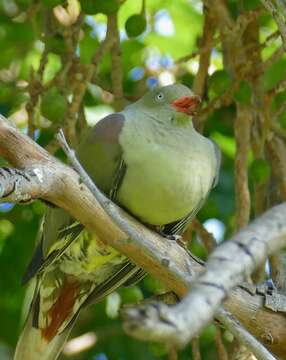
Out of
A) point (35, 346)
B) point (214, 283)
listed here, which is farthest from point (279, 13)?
point (35, 346)

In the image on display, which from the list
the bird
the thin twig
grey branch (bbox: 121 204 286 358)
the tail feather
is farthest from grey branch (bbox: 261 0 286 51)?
the tail feather

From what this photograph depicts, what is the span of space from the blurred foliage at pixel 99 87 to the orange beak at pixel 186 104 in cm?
16

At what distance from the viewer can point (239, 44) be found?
3188 mm

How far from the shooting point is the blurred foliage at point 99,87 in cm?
311

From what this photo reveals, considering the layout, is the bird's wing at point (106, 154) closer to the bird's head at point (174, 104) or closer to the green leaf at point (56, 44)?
the bird's head at point (174, 104)

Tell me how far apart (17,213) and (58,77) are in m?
0.82

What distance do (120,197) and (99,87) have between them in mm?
754

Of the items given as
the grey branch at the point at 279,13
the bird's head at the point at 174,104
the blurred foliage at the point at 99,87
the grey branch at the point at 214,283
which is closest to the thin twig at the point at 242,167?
the blurred foliage at the point at 99,87

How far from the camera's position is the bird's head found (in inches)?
121

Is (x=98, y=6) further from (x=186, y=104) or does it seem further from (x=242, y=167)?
(x=242, y=167)

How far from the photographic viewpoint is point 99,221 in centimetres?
238

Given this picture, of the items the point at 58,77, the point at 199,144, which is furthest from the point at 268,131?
the point at 58,77

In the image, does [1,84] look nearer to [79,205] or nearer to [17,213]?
[17,213]

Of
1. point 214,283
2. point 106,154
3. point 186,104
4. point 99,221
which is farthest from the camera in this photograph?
point 186,104
